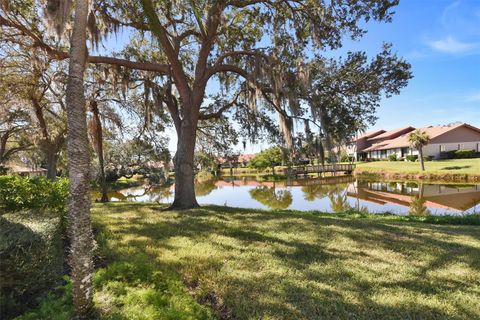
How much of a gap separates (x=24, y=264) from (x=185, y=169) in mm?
6636

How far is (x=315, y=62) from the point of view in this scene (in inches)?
395

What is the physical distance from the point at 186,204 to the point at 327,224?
439 centimetres

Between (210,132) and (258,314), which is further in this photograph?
(210,132)

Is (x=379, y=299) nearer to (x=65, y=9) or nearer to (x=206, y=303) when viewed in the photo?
(x=206, y=303)

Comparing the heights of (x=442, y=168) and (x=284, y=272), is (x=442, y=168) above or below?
above

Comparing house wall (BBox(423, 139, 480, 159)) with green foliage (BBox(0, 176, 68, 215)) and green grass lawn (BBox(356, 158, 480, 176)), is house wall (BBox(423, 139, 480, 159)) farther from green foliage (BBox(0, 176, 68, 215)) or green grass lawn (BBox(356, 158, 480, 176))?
green foliage (BBox(0, 176, 68, 215))

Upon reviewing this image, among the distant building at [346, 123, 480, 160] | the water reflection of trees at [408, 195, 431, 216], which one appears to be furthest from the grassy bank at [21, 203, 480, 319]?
the distant building at [346, 123, 480, 160]

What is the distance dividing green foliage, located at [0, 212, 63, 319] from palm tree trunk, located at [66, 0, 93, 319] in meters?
0.61

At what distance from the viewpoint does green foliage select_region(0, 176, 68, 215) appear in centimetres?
537

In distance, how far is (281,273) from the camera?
14.3 ft

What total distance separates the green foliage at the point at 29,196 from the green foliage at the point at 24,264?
163cm

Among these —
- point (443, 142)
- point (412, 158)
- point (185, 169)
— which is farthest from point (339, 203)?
point (443, 142)

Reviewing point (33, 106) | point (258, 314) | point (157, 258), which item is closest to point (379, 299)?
point (258, 314)

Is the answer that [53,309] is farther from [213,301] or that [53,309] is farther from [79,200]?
[213,301]
